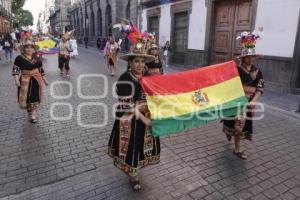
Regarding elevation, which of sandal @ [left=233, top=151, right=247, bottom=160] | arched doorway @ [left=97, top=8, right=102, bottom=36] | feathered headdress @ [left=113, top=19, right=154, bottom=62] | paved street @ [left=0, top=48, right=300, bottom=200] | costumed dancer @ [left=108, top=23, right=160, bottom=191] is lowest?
paved street @ [left=0, top=48, right=300, bottom=200]

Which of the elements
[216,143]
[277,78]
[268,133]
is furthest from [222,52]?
[216,143]

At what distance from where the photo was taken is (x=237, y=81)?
4.03 meters

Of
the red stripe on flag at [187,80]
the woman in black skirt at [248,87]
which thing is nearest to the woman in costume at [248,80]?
the woman in black skirt at [248,87]

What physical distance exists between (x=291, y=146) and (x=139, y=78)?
345 cm

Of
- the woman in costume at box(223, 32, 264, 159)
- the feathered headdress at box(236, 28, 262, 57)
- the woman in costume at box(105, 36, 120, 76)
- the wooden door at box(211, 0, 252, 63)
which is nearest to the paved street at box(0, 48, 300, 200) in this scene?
the woman in costume at box(223, 32, 264, 159)

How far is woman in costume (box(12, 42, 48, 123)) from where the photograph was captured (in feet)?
19.0

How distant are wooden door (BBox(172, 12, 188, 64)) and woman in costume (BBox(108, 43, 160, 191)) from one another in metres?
12.4

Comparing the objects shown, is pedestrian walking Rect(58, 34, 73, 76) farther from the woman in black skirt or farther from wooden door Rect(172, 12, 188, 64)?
the woman in black skirt

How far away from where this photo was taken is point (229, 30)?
11828mm

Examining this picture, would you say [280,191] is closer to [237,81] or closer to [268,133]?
[237,81]

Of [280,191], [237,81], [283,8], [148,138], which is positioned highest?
[283,8]

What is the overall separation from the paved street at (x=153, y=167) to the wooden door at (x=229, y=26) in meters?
5.87

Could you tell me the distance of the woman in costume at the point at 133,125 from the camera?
3117 mm

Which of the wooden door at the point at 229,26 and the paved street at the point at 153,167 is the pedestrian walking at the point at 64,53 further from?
the wooden door at the point at 229,26
